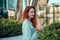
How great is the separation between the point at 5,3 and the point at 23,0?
1.68 feet

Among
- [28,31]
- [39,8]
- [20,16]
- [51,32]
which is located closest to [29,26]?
[28,31]

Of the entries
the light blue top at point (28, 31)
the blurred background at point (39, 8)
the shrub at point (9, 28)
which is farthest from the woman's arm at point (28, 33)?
the shrub at point (9, 28)

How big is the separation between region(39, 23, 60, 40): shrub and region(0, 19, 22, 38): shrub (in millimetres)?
997

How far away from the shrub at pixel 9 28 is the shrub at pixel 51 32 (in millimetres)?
997

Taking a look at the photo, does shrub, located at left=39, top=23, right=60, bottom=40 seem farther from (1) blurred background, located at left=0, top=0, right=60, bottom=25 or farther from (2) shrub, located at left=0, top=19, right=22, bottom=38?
(2) shrub, located at left=0, top=19, right=22, bottom=38

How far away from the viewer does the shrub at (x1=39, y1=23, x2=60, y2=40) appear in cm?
507

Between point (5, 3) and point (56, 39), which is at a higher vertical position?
point (5, 3)

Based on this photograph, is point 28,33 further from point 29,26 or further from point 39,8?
point 39,8

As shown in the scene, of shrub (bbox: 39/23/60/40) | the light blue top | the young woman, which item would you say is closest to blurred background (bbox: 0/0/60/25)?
shrub (bbox: 39/23/60/40)

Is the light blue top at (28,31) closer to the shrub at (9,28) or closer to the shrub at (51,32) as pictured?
the shrub at (51,32)

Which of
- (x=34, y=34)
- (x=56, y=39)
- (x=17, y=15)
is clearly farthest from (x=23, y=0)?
(x=34, y=34)

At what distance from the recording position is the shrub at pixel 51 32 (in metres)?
5.07

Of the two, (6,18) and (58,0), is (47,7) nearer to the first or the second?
(58,0)

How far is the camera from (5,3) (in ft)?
19.8
